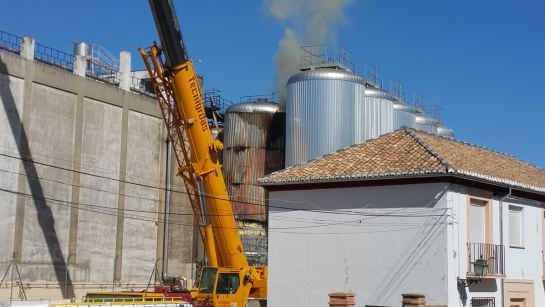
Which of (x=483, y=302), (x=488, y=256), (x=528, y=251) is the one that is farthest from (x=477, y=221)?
(x=528, y=251)

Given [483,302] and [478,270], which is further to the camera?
[483,302]

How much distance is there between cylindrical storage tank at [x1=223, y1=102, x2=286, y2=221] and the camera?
48344 millimetres

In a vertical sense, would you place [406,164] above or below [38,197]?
above

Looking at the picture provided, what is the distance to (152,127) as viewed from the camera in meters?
48.5

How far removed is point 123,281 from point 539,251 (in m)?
25.3

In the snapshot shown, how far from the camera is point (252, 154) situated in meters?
49.1

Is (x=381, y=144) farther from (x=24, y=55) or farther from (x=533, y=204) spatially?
(x=24, y=55)

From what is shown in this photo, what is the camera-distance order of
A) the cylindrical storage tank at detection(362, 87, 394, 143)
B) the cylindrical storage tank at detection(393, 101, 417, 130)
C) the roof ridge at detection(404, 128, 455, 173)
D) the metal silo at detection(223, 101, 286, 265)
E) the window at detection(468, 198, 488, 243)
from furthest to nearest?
the cylindrical storage tank at detection(393, 101, 417, 130), the metal silo at detection(223, 101, 286, 265), the cylindrical storage tank at detection(362, 87, 394, 143), the window at detection(468, 198, 488, 243), the roof ridge at detection(404, 128, 455, 173)

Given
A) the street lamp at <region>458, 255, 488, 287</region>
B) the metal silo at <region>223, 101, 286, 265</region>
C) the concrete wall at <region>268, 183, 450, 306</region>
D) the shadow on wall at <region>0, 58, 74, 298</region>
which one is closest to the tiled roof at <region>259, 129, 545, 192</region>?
the concrete wall at <region>268, 183, 450, 306</region>

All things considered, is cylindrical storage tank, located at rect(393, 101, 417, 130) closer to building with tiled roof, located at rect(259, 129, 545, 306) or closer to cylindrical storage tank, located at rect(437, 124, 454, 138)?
cylindrical storage tank, located at rect(437, 124, 454, 138)

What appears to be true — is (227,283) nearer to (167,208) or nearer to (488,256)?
(488,256)

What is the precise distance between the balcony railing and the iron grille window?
888mm

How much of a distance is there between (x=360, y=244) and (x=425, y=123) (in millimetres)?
32330

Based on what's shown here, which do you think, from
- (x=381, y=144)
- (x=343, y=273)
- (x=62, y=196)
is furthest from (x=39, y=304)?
(x=62, y=196)
